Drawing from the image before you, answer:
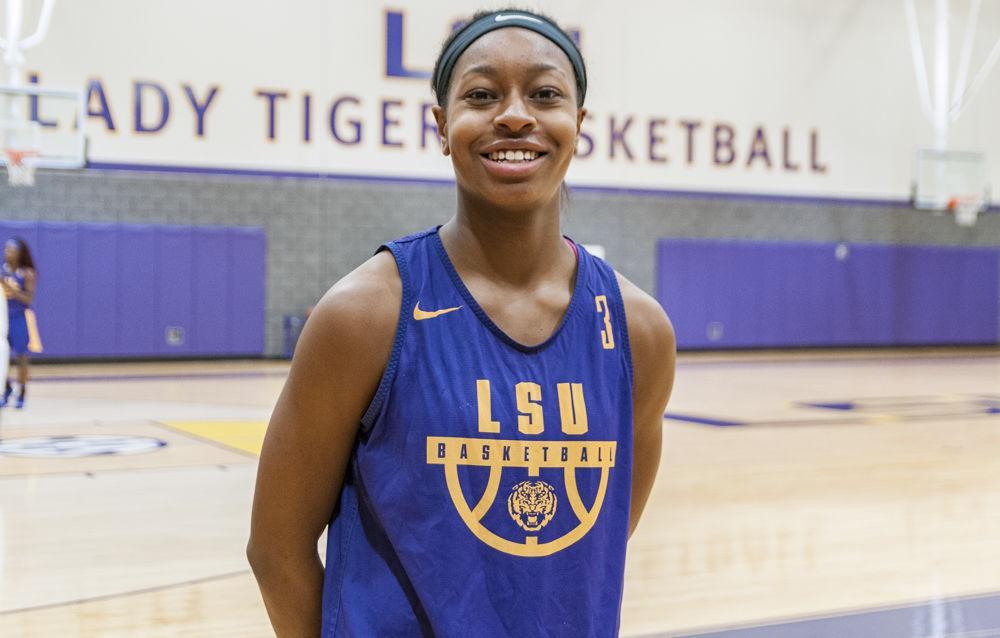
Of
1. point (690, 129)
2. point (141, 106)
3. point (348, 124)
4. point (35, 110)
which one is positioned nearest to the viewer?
point (35, 110)

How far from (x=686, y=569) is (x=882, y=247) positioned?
16016 millimetres

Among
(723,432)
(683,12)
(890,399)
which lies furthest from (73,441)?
(683,12)

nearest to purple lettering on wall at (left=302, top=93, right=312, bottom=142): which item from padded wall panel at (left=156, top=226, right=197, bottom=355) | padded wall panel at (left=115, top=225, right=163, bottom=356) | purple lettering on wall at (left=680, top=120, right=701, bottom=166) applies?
padded wall panel at (left=156, top=226, right=197, bottom=355)

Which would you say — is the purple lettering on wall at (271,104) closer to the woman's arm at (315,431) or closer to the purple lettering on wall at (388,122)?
the purple lettering on wall at (388,122)

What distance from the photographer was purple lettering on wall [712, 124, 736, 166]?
18.5m

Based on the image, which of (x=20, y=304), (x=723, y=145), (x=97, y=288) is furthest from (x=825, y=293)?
(x=20, y=304)

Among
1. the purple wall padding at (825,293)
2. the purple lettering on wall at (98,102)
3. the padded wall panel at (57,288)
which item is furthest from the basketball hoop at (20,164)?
the purple wall padding at (825,293)

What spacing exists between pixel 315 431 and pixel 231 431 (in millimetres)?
7944

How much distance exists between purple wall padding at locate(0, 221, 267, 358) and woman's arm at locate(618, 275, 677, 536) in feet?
47.7

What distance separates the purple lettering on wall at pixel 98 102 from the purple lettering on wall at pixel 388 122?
3640 mm

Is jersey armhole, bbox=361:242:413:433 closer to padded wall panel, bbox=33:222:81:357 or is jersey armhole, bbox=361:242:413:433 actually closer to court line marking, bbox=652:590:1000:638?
court line marking, bbox=652:590:1000:638

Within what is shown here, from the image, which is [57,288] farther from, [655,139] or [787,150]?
[787,150]

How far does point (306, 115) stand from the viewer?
16016 mm

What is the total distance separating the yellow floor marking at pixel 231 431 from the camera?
327 inches
